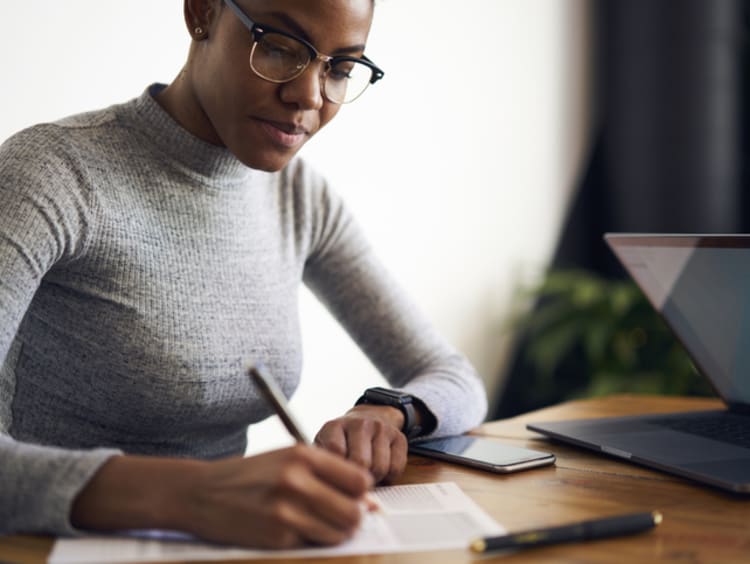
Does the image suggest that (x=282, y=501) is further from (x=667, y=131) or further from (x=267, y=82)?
(x=667, y=131)

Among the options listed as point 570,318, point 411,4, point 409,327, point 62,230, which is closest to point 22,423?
point 62,230

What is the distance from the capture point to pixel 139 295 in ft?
3.71

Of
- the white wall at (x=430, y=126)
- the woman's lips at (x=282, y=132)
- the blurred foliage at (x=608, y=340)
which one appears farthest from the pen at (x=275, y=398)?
the blurred foliage at (x=608, y=340)

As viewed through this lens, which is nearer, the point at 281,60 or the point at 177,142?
the point at 281,60

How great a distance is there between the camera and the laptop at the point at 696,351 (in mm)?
1049

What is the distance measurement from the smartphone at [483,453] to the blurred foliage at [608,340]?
1673mm

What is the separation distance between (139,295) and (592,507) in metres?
0.64

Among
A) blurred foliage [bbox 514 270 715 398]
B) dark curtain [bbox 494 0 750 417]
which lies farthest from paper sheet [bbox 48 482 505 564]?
dark curtain [bbox 494 0 750 417]

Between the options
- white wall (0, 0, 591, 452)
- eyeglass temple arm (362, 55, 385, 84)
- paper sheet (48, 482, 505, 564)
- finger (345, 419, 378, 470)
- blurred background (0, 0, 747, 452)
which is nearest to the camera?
paper sheet (48, 482, 505, 564)

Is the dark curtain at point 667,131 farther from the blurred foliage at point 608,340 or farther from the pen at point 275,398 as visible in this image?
the pen at point 275,398

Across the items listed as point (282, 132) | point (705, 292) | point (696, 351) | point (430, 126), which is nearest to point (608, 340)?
point (430, 126)

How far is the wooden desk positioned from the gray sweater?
0.21 meters

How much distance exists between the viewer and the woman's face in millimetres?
1068

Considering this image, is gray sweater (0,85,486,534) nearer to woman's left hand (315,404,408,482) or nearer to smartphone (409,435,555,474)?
smartphone (409,435,555,474)
